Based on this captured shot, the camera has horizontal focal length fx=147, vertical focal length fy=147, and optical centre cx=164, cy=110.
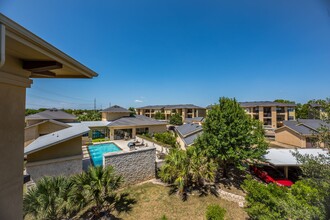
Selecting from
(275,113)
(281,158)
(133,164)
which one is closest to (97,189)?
(133,164)

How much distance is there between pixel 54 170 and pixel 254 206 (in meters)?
15.2

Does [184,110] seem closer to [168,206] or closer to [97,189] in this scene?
[168,206]

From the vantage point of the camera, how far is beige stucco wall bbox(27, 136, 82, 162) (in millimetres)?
12012

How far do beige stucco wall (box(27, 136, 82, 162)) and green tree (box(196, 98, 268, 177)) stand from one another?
11781 mm

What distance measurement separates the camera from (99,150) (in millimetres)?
23156

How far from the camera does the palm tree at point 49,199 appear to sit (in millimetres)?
7060

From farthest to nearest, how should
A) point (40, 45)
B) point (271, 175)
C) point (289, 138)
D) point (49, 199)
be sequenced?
point (289, 138)
point (271, 175)
point (49, 199)
point (40, 45)

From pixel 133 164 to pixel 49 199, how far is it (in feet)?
23.0

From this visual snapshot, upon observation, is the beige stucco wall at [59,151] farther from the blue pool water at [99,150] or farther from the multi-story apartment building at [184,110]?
the multi-story apartment building at [184,110]

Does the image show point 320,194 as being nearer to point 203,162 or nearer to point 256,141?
point 203,162

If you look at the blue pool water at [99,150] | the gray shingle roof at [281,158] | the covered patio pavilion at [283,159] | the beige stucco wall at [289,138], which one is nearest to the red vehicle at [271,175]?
the covered patio pavilion at [283,159]

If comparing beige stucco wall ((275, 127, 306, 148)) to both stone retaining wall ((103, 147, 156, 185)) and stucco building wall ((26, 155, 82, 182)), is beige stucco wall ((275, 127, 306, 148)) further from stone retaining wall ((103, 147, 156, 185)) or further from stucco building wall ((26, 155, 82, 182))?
stucco building wall ((26, 155, 82, 182))

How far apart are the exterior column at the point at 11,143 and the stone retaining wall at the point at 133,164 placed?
388 inches

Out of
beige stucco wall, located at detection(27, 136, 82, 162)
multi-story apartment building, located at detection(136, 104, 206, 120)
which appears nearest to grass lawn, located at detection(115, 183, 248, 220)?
beige stucco wall, located at detection(27, 136, 82, 162)
